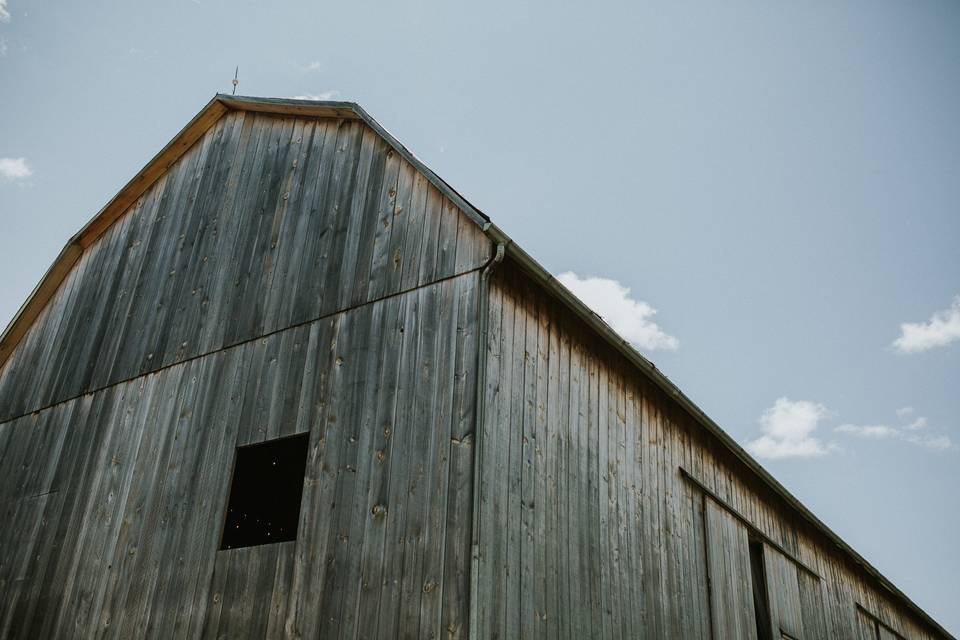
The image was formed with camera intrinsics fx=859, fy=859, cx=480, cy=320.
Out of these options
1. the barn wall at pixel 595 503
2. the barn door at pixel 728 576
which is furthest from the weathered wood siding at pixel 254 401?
the barn door at pixel 728 576

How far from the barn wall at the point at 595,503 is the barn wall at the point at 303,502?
12.2 inches

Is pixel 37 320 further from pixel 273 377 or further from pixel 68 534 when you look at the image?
pixel 273 377

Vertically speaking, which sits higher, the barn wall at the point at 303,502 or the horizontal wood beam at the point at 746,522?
the horizontal wood beam at the point at 746,522

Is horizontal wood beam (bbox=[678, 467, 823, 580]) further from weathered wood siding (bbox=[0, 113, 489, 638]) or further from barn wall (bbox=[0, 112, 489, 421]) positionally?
barn wall (bbox=[0, 112, 489, 421])

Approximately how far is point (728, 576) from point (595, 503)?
2.93 metres

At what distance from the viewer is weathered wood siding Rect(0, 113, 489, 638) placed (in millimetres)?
6082

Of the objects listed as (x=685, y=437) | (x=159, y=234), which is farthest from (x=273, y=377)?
(x=685, y=437)

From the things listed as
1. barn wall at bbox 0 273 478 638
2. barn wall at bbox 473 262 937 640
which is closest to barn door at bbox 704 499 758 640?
barn wall at bbox 473 262 937 640

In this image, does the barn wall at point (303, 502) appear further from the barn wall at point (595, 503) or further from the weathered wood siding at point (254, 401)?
the barn wall at point (595, 503)

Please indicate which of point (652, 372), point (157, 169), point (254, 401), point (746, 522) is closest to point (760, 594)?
point (746, 522)

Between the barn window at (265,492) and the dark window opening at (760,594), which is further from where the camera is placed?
the dark window opening at (760,594)

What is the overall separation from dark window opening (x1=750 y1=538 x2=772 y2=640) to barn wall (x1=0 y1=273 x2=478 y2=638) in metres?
5.47

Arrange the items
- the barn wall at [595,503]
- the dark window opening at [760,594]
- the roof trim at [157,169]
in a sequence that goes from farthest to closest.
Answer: the dark window opening at [760,594]
the roof trim at [157,169]
the barn wall at [595,503]

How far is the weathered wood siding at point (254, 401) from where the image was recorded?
608 centimetres
